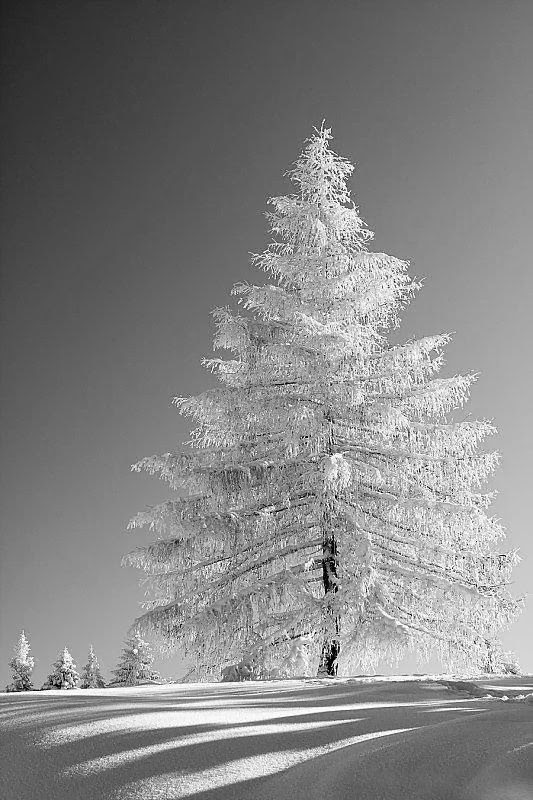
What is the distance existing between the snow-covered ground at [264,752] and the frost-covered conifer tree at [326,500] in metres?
8.00

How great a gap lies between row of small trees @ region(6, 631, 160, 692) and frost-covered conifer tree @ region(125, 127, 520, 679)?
8930mm

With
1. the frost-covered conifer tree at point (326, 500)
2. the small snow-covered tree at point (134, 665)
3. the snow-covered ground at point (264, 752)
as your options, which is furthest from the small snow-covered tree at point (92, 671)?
the snow-covered ground at point (264, 752)

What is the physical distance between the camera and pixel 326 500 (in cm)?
1106

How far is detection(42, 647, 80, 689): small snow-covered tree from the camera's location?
26125mm

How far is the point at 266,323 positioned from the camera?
474 inches

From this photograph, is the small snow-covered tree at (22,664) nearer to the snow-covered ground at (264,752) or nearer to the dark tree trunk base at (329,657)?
the dark tree trunk base at (329,657)

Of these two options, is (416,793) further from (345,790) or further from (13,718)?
(13,718)

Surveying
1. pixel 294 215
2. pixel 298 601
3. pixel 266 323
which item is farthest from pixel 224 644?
pixel 294 215

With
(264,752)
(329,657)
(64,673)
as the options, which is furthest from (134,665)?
(264,752)

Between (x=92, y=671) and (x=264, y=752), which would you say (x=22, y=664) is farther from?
(x=264, y=752)

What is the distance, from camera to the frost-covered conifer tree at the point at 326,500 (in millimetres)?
10594

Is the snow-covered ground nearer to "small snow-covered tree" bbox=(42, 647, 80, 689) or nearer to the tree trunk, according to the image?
the tree trunk

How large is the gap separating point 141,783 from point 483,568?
442 inches

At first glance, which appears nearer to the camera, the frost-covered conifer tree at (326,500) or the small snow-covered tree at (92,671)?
the frost-covered conifer tree at (326,500)
